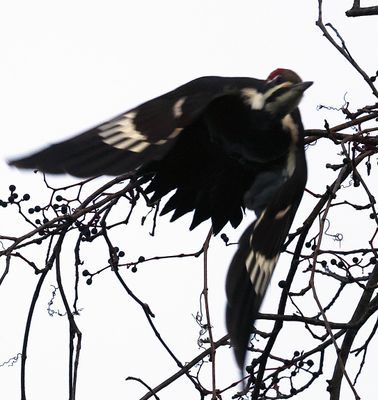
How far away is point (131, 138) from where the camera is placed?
1923 millimetres

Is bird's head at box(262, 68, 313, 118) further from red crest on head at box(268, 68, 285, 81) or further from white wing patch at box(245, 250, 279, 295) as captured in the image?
white wing patch at box(245, 250, 279, 295)

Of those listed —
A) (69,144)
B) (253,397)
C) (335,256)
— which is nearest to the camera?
(253,397)

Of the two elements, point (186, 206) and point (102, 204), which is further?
point (186, 206)

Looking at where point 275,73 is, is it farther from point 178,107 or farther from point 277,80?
point 178,107

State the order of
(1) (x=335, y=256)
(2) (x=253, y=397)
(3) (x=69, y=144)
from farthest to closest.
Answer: (1) (x=335, y=256), (3) (x=69, y=144), (2) (x=253, y=397)

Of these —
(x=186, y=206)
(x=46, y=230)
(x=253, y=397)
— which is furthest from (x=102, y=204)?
(x=253, y=397)

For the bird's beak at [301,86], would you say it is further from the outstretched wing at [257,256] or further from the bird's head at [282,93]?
the outstretched wing at [257,256]

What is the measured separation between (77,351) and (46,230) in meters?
0.28

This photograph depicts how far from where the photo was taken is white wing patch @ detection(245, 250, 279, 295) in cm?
194

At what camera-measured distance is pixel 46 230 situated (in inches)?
74.7

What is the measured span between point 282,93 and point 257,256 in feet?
1.24

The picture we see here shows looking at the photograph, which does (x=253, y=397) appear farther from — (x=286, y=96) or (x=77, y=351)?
(x=286, y=96)

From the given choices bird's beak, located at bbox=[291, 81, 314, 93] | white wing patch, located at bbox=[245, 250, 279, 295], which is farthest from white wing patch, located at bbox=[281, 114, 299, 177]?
white wing patch, located at bbox=[245, 250, 279, 295]

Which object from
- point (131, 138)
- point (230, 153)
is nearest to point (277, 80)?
point (230, 153)
